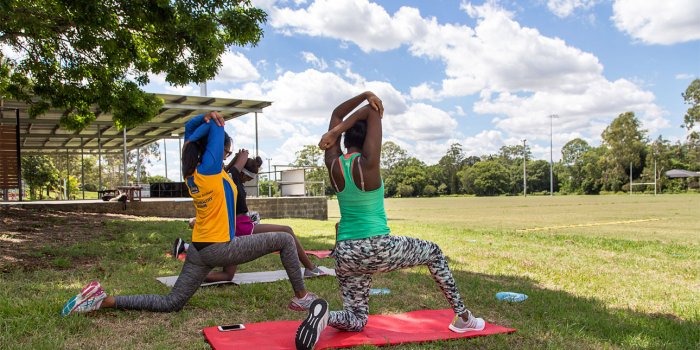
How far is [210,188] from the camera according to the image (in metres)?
4.05

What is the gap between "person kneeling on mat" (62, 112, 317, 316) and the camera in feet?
13.3

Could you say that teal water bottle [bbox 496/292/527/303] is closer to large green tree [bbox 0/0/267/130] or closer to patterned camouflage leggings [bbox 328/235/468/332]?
patterned camouflage leggings [bbox 328/235/468/332]

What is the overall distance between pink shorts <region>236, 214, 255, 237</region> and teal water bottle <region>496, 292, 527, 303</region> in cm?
278

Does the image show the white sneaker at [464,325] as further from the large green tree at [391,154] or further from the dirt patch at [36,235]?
the large green tree at [391,154]

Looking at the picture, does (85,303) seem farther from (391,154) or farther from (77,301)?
(391,154)

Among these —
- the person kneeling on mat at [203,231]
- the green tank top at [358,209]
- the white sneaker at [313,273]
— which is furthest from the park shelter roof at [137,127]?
the green tank top at [358,209]

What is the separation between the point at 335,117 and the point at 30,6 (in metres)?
7.76

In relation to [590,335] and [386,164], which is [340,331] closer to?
[590,335]

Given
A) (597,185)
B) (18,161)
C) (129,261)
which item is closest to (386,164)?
(597,185)

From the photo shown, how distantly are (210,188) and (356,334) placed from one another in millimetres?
1586

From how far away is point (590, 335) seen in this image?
4062 mm

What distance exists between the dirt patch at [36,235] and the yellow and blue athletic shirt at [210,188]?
12.2ft

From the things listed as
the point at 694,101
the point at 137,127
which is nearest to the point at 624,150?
the point at 694,101

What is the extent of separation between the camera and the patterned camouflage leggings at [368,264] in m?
3.43
